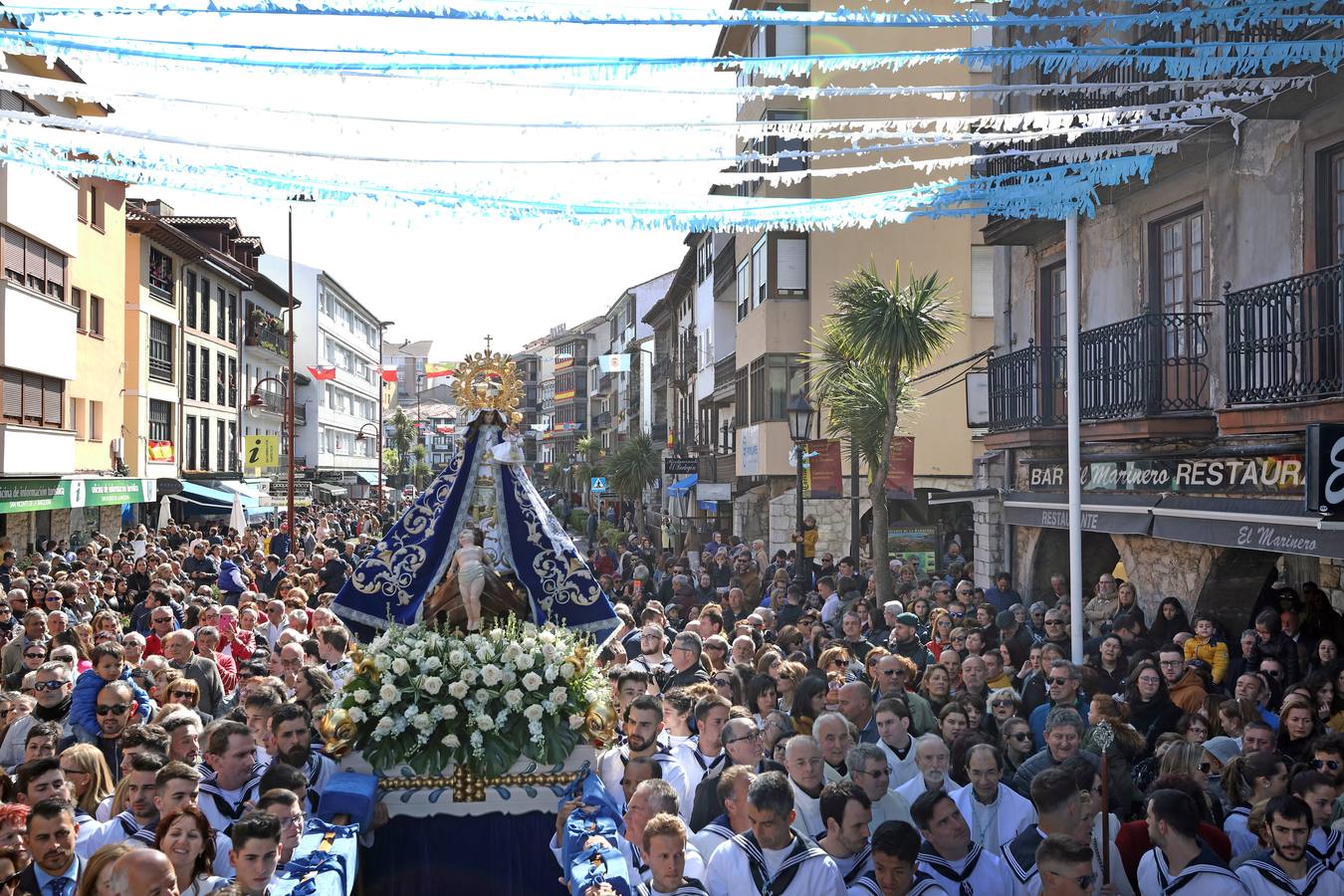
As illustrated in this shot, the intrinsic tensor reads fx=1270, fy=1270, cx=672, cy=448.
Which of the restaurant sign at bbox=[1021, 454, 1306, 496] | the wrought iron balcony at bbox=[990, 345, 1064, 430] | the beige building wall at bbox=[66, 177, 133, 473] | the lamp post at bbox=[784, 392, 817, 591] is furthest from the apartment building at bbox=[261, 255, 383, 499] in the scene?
the restaurant sign at bbox=[1021, 454, 1306, 496]

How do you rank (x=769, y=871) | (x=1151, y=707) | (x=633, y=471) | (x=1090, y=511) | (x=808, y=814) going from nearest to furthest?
(x=769, y=871), (x=808, y=814), (x=1151, y=707), (x=1090, y=511), (x=633, y=471)

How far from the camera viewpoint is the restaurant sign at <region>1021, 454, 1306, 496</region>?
12.5 m

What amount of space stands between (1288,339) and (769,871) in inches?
346

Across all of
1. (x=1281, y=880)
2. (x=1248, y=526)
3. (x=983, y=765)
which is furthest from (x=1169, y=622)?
(x=1281, y=880)

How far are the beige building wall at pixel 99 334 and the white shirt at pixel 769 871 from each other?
1116 inches

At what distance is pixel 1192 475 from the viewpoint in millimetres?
14234

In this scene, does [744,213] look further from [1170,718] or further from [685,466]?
[685,466]

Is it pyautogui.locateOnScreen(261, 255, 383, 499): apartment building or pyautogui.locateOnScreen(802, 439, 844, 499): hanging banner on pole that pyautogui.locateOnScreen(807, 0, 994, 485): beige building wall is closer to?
pyautogui.locateOnScreen(802, 439, 844, 499): hanging banner on pole

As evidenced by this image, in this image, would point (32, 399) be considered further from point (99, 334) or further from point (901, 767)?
point (901, 767)

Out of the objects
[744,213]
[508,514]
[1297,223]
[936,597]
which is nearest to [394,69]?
[744,213]

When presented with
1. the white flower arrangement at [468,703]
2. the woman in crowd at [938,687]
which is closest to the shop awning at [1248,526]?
the woman in crowd at [938,687]

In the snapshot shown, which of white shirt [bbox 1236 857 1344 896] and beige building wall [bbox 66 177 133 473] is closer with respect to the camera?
white shirt [bbox 1236 857 1344 896]

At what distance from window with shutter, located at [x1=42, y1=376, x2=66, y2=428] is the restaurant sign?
2170 cm

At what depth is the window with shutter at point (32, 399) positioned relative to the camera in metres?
27.0
